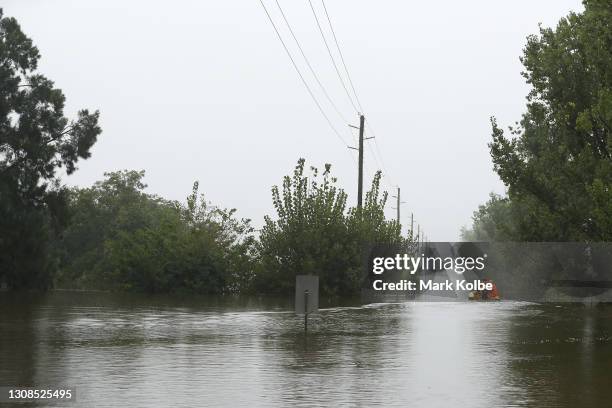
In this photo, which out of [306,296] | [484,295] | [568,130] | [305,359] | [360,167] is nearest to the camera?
[305,359]

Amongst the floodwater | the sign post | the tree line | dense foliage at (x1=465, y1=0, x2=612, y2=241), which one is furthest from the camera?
the tree line

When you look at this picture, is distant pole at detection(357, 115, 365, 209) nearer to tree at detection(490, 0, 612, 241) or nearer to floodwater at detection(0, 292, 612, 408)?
tree at detection(490, 0, 612, 241)

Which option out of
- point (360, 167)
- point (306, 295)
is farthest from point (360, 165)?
point (306, 295)

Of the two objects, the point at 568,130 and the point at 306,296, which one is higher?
the point at 568,130

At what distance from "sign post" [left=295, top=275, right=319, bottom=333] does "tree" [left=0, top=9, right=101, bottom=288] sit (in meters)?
30.4

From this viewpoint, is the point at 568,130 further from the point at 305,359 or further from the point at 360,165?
the point at 305,359

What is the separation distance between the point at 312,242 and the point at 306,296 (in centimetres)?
2299

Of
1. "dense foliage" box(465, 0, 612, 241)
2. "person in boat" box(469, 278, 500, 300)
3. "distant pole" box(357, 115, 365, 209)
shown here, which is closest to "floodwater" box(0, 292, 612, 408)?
"dense foliage" box(465, 0, 612, 241)

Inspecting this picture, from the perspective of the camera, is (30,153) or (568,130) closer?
(568,130)

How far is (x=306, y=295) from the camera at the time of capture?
2173cm

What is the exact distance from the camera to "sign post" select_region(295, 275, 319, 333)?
21625 mm

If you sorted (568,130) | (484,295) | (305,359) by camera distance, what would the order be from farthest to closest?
(484,295)
(568,130)
(305,359)

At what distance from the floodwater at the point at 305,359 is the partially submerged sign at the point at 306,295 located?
58 cm

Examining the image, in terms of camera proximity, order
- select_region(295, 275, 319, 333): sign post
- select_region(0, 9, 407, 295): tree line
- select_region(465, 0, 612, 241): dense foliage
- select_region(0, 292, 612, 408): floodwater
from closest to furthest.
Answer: select_region(0, 292, 612, 408): floodwater → select_region(295, 275, 319, 333): sign post → select_region(465, 0, 612, 241): dense foliage → select_region(0, 9, 407, 295): tree line
